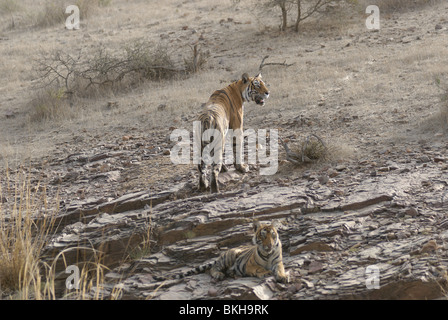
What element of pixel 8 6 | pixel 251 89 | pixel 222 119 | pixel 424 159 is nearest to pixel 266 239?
pixel 222 119

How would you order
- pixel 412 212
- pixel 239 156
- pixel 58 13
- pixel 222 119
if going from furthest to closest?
pixel 58 13
pixel 239 156
pixel 222 119
pixel 412 212

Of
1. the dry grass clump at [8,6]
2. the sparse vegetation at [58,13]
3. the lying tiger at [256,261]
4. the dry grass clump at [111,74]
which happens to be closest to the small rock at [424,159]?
the lying tiger at [256,261]

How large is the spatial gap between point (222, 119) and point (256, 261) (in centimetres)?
274

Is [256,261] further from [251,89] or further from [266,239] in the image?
[251,89]

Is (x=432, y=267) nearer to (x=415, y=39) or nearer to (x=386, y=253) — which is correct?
(x=386, y=253)

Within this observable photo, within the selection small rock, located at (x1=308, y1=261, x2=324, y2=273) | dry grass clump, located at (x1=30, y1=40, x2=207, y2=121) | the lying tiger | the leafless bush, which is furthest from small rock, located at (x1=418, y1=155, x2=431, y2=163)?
the leafless bush

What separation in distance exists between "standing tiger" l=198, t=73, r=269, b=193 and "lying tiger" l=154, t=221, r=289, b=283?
1.92 metres

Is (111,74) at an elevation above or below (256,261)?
above

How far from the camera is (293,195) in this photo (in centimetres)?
703

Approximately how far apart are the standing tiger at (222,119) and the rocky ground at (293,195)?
0.29 m

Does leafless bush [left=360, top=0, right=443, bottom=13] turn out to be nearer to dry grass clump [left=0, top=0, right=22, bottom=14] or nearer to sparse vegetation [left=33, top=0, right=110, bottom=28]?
sparse vegetation [left=33, top=0, right=110, bottom=28]

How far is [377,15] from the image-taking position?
16844 mm

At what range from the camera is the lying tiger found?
5578 millimetres

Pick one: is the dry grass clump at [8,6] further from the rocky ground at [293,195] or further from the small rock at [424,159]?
the small rock at [424,159]
